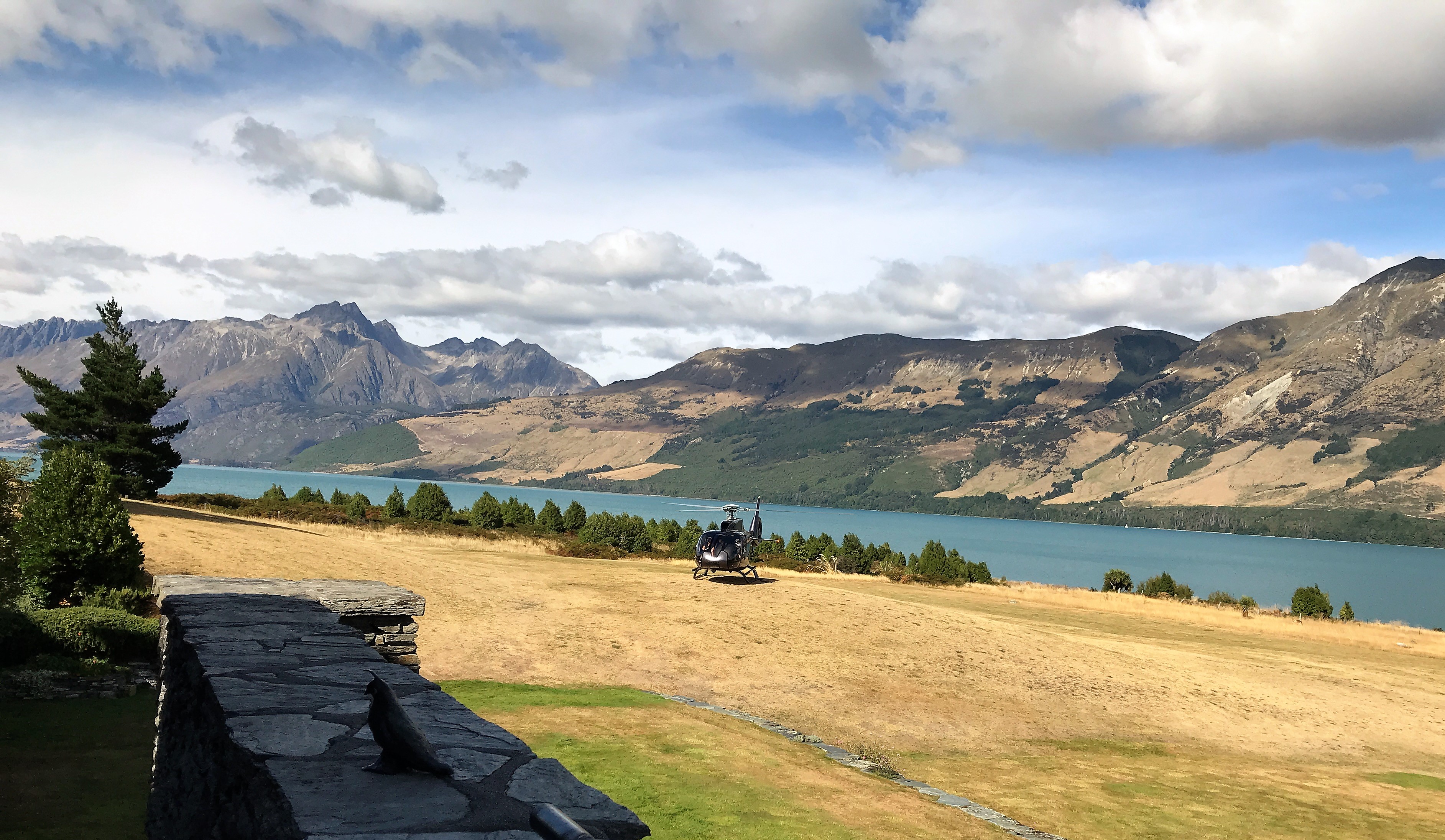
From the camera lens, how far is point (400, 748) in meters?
4.31

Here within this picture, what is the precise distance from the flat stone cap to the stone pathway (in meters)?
9.76

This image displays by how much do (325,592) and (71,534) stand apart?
38.6 feet

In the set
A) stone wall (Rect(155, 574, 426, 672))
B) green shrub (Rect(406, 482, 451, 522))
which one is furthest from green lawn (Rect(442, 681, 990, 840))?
green shrub (Rect(406, 482, 451, 522))

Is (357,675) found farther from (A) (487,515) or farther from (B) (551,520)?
(B) (551,520)

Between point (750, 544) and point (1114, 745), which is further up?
point (750, 544)

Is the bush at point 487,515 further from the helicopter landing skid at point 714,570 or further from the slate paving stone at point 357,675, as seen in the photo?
the slate paving stone at point 357,675

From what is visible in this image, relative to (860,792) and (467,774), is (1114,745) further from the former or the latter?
(467,774)

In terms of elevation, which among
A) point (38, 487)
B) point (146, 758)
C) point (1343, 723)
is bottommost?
point (1343, 723)

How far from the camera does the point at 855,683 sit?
2270cm

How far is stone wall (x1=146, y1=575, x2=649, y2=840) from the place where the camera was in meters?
3.81

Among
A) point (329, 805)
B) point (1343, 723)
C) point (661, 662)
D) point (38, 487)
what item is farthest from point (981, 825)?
point (38, 487)

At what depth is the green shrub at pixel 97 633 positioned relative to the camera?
1482 cm

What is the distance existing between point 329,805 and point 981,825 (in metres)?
12.4

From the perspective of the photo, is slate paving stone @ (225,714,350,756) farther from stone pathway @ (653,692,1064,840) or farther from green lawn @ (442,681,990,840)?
stone pathway @ (653,692,1064,840)
